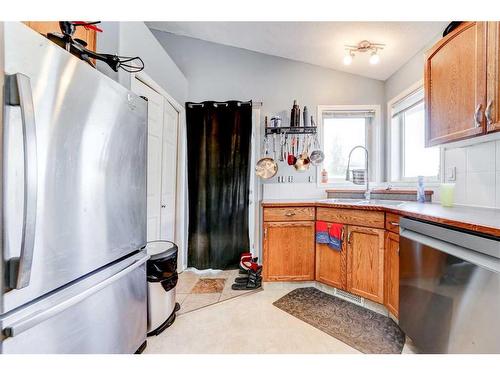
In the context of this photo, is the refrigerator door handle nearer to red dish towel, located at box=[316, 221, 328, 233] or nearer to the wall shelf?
red dish towel, located at box=[316, 221, 328, 233]

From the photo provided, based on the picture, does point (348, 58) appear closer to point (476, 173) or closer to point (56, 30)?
point (476, 173)

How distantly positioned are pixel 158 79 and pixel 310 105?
1812mm

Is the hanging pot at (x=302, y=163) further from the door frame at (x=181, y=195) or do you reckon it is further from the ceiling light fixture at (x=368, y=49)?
the door frame at (x=181, y=195)

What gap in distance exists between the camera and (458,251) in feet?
3.36

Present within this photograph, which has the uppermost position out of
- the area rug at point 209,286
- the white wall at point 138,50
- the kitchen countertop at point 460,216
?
the white wall at point 138,50

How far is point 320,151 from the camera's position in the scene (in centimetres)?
282

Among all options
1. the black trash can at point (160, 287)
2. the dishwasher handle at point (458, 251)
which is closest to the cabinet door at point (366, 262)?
the dishwasher handle at point (458, 251)

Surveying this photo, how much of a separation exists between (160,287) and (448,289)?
1.68 m

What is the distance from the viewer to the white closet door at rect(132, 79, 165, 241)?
80.7 inches

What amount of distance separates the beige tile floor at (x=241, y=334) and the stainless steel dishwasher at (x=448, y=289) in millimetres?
456

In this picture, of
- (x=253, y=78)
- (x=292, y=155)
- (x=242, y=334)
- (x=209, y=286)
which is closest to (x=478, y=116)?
(x=292, y=155)

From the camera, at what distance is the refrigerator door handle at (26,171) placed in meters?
0.67

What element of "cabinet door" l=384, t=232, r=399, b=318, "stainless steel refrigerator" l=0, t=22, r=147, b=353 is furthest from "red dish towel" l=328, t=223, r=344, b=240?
"stainless steel refrigerator" l=0, t=22, r=147, b=353

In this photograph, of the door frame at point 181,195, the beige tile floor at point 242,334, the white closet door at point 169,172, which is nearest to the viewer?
the beige tile floor at point 242,334
